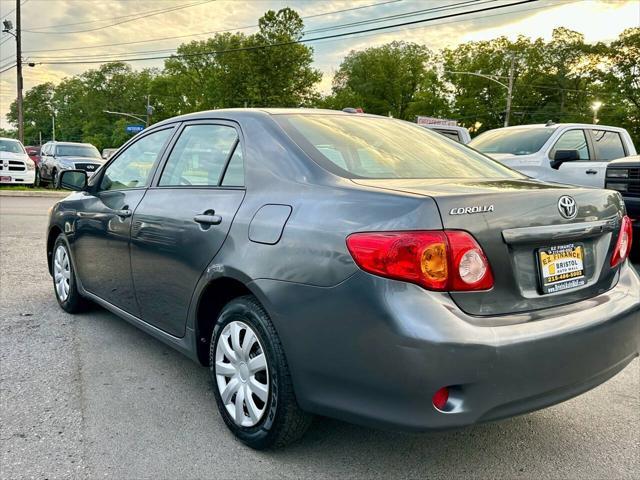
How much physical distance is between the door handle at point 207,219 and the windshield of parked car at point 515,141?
7.23 metres

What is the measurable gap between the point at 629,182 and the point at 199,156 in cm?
589

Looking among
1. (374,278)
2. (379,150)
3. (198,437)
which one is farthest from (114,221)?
(374,278)

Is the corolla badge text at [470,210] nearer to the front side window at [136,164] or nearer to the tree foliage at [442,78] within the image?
the front side window at [136,164]

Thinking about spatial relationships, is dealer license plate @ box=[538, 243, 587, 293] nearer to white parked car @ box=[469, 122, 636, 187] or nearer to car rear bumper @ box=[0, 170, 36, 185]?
white parked car @ box=[469, 122, 636, 187]

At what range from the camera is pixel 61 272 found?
4.76 metres

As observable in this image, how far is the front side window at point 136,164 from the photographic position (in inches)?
144

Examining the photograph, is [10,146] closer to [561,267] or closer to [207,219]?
[207,219]

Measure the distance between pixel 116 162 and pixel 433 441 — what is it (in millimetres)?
2990

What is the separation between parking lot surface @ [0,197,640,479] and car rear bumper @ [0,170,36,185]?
1621 cm

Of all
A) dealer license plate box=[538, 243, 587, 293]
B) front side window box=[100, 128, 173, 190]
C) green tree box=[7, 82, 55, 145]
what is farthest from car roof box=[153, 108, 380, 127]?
green tree box=[7, 82, 55, 145]

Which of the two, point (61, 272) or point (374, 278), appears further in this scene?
point (61, 272)

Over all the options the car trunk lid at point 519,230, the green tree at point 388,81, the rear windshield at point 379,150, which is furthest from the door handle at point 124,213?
the green tree at point 388,81

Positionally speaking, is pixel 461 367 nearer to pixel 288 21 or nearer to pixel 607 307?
pixel 607 307

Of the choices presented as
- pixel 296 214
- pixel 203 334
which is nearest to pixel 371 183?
pixel 296 214
